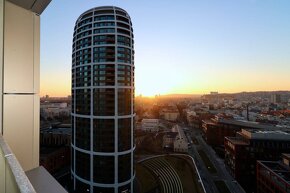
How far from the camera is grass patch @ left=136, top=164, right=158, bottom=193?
1518cm

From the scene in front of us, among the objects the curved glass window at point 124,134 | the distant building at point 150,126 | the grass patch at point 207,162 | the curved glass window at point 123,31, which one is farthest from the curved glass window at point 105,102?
the distant building at point 150,126

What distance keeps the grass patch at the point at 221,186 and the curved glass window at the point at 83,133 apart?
442 inches

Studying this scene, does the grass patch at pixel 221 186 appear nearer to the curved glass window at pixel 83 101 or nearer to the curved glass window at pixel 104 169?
the curved glass window at pixel 104 169

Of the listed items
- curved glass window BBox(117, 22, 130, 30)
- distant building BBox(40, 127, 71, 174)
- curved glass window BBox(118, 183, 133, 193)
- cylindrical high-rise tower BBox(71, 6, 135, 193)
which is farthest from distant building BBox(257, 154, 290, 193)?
distant building BBox(40, 127, 71, 174)

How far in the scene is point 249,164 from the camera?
1794 centimetres

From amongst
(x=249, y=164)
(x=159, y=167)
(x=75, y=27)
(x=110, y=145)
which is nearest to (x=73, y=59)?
(x=75, y=27)

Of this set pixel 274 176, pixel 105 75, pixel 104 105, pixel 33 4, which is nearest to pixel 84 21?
pixel 105 75

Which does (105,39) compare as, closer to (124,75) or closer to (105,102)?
(124,75)

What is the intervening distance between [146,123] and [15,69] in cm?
3967

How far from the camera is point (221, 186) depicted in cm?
1681

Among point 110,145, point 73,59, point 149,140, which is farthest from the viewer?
point 149,140

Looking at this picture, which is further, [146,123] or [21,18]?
[146,123]

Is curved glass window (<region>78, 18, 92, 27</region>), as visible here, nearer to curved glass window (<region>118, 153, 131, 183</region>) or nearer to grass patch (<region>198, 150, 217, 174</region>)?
curved glass window (<region>118, 153, 131, 183</region>)

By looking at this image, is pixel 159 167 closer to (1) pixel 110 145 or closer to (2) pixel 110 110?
(1) pixel 110 145
